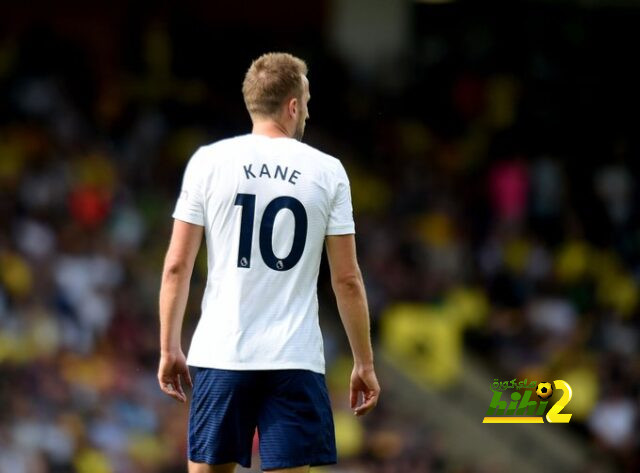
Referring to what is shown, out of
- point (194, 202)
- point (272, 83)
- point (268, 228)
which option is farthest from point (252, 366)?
point (272, 83)

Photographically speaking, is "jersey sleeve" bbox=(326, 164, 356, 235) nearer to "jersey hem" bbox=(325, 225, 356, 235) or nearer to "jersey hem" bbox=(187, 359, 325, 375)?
"jersey hem" bbox=(325, 225, 356, 235)

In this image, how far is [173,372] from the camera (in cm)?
490

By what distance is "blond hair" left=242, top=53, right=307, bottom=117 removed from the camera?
4.95 metres

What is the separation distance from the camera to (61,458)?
1087 centimetres

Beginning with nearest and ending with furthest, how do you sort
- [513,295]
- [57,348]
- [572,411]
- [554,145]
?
1. [57,348]
2. [572,411]
3. [513,295]
4. [554,145]

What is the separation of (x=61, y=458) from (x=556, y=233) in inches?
250

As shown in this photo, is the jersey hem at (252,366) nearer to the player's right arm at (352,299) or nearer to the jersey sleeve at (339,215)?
the player's right arm at (352,299)

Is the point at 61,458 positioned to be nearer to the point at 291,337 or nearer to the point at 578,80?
the point at 291,337

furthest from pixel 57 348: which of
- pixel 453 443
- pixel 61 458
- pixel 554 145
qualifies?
pixel 554 145

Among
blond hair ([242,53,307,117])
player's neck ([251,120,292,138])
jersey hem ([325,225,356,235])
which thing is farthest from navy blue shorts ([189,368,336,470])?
blond hair ([242,53,307,117])

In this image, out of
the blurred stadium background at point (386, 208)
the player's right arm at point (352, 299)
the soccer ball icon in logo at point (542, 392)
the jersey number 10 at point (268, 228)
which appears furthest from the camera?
the blurred stadium background at point (386, 208)

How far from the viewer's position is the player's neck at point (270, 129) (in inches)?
196

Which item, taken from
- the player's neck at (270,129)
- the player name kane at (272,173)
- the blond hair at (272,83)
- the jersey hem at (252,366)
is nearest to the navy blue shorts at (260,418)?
the jersey hem at (252,366)

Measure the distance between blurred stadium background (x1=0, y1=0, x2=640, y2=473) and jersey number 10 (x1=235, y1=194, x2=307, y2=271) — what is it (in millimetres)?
6322
